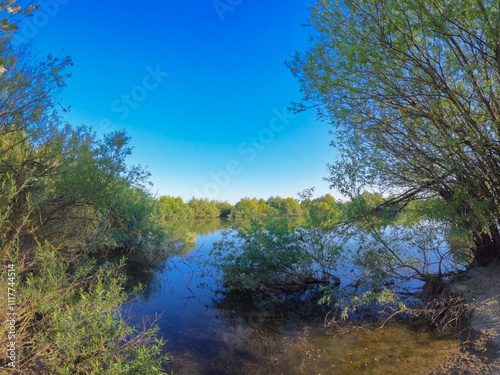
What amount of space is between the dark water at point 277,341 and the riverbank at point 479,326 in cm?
31

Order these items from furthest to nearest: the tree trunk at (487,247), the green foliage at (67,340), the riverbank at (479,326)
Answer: the tree trunk at (487,247) < the riverbank at (479,326) < the green foliage at (67,340)

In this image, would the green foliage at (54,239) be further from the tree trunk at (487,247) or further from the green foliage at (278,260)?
the tree trunk at (487,247)

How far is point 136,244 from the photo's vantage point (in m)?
15.0

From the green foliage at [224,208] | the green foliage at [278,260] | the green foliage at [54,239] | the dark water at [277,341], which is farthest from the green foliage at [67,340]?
the green foliage at [224,208]

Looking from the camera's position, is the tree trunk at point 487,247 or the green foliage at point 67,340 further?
the tree trunk at point 487,247

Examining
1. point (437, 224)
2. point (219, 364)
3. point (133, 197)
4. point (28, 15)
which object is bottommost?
point (219, 364)

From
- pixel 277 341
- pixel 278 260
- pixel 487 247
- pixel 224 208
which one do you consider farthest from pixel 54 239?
pixel 224 208

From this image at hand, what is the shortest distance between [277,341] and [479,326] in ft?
13.8

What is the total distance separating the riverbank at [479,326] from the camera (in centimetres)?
420

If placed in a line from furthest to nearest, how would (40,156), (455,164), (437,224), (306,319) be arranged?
(306,319)
(437,224)
(455,164)
(40,156)

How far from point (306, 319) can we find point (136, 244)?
1133 centimetres

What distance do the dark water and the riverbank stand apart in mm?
307

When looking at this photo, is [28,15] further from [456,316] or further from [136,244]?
[136,244]

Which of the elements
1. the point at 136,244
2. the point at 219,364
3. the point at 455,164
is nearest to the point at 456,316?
the point at 455,164
